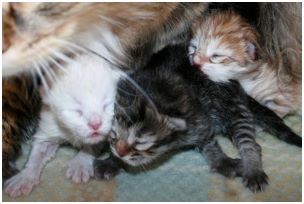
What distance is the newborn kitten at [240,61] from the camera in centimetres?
147

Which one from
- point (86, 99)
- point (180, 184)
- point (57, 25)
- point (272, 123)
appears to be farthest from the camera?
point (272, 123)

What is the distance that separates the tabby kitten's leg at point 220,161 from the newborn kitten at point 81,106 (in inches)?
12.2

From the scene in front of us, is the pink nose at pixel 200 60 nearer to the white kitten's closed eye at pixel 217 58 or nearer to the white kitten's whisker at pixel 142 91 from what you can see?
the white kitten's closed eye at pixel 217 58

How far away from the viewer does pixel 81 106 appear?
1.21m

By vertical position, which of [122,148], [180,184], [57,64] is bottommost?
[180,184]

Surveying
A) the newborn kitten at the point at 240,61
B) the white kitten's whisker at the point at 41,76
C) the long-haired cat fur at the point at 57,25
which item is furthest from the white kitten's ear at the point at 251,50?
the white kitten's whisker at the point at 41,76

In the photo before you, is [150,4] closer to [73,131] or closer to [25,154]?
[73,131]

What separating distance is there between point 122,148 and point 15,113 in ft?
1.11

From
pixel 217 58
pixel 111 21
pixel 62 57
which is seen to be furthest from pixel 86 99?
pixel 217 58

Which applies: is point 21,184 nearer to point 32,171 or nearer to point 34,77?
point 32,171

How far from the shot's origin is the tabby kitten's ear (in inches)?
49.4

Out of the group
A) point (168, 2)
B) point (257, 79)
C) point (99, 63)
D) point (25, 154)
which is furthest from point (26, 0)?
point (257, 79)

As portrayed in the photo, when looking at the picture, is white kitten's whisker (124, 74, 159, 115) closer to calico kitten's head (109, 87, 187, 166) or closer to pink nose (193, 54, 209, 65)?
calico kitten's head (109, 87, 187, 166)

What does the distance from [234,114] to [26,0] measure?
2.18 ft
